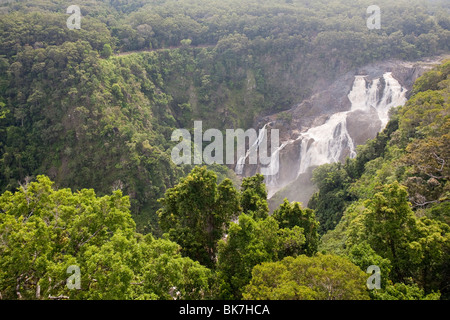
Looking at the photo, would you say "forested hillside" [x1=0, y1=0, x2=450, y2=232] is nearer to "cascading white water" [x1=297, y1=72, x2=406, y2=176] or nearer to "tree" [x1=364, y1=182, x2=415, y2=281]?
"cascading white water" [x1=297, y1=72, x2=406, y2=176]

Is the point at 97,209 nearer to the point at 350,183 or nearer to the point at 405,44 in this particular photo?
the point at 350,183

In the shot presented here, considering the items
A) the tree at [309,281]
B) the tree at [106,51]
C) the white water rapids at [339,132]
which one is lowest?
the tree at [309,281]

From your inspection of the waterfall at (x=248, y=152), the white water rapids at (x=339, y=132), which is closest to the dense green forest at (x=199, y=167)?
the waterfall at (x=248, y=152)

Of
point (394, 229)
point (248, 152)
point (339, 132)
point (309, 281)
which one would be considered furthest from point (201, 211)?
point (248, 152)

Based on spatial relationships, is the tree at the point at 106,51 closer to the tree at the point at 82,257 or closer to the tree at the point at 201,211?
the tree at the point at 201,211

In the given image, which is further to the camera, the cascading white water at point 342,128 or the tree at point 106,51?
the tree at point 106,51

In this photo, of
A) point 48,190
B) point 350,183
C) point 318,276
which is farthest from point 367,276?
point 350,183

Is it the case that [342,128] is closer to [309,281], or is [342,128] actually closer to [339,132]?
[339,132]
